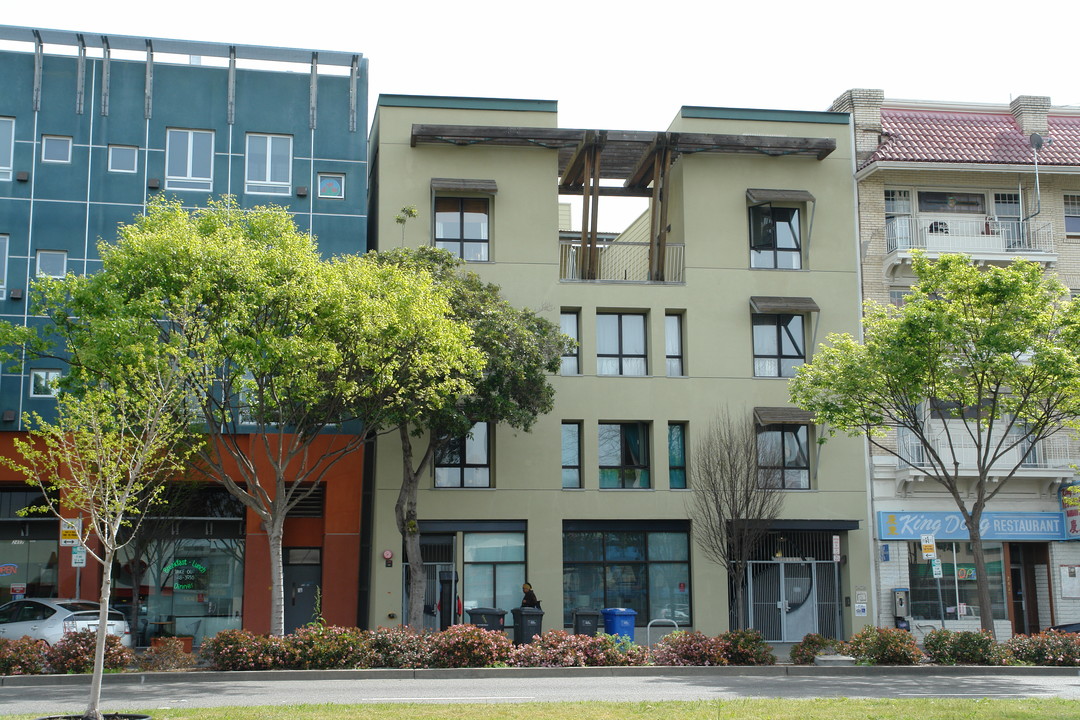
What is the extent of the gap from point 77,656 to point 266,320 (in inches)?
265

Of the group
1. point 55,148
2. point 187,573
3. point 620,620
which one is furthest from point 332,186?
point 620,620

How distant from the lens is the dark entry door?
30.6 metres

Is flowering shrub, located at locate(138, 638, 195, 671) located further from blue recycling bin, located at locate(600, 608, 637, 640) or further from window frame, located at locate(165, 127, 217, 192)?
window frame, located at locate(165, 127, 217, 192)

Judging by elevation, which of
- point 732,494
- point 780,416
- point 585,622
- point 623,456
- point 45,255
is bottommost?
point 585,622

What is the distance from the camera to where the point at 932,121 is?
3456cm

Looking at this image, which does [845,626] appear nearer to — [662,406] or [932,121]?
[662,406]

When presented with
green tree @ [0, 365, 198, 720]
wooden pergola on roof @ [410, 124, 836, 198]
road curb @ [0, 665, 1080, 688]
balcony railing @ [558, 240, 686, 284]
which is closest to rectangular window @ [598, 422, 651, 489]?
balcony railing @ [558, 240, 686, 284]

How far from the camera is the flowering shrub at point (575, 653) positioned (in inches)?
816

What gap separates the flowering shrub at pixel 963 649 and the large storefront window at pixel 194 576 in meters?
17.4

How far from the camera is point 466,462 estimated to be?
30516 mm

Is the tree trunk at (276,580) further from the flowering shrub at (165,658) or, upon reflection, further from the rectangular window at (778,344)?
the rectangular window at (778,344)

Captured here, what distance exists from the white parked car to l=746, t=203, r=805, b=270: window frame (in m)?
19.5

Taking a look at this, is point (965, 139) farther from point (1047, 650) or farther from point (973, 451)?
point (1047, 650)

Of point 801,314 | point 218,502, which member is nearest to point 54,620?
point 218,502
